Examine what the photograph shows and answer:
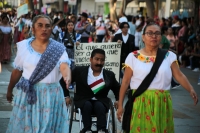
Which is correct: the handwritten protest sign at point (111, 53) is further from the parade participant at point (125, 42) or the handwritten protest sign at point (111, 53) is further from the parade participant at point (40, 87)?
the parade participant at point (40, 87)

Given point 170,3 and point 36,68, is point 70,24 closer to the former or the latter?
point 36,68

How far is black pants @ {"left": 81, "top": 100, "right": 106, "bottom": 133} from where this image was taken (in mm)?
7512

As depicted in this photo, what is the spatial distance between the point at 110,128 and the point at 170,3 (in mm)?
29146

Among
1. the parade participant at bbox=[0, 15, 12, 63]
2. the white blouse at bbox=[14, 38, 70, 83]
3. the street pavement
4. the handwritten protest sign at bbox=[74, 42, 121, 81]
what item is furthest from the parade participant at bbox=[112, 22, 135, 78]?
the parade participant at bbox=[0, 15, 12, 63]

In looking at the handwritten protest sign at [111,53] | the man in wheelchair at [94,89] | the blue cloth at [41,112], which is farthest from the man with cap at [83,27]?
the blue cloth at [41,112]

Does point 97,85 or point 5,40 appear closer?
point 97,85

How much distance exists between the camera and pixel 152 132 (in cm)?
617

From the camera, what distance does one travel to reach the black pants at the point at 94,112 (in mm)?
7512

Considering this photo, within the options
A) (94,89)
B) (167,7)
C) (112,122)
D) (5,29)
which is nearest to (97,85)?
(94,89)

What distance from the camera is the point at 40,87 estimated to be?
6266 millimetres

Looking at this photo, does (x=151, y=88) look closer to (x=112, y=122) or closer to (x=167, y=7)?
(x=112, y=122)

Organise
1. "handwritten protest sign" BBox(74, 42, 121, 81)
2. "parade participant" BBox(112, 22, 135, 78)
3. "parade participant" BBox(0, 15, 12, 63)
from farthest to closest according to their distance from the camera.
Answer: "parade participant" BBox(0, 15, 12, 63), "parade participant" BBox(112, 22, 135, 78), "handwritten protest sign" BBox(74, 42, 121, 81)

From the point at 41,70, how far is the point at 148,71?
3.76 feet

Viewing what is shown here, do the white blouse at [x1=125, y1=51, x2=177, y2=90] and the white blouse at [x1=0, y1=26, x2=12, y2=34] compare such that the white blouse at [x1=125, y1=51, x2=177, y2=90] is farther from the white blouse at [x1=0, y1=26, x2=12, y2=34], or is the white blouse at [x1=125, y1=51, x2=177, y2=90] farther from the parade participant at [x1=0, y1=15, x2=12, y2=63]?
the white blouse at [x1=0, y1=26, x2=12, y2=34]
